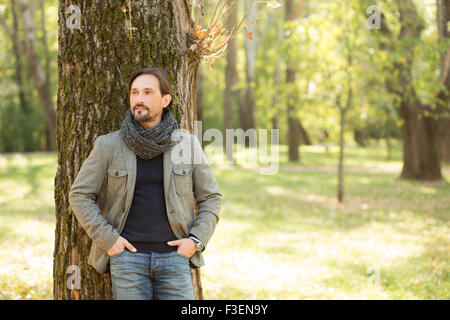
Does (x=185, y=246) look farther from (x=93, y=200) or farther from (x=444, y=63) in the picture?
(x=444, y=63)

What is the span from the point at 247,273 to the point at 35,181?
11356mm

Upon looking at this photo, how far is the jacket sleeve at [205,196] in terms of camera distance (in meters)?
3.29

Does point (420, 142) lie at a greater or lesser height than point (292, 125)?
lesser

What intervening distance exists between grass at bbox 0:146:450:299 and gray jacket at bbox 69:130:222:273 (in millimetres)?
2564

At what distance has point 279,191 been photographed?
48.4ft

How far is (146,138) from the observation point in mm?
3104

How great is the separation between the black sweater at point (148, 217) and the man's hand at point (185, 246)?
0.04m

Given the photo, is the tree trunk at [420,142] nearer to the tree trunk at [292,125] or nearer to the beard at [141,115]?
the tree trunk at [292,125]

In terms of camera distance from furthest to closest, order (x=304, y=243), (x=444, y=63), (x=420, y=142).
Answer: (x=420, y=142), (x=444, y=63), (x=304, y=243)

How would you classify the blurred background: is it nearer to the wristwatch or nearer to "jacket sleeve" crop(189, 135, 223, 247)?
"jacket sleeve" crop(189, 135, 223, 247)

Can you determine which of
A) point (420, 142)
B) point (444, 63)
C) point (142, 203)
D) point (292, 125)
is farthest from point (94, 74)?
point (292, 125)

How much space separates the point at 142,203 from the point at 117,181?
21 cm

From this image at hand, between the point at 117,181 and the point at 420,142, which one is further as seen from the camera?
the point at 420,142

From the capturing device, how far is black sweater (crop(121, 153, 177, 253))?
10.2ft
